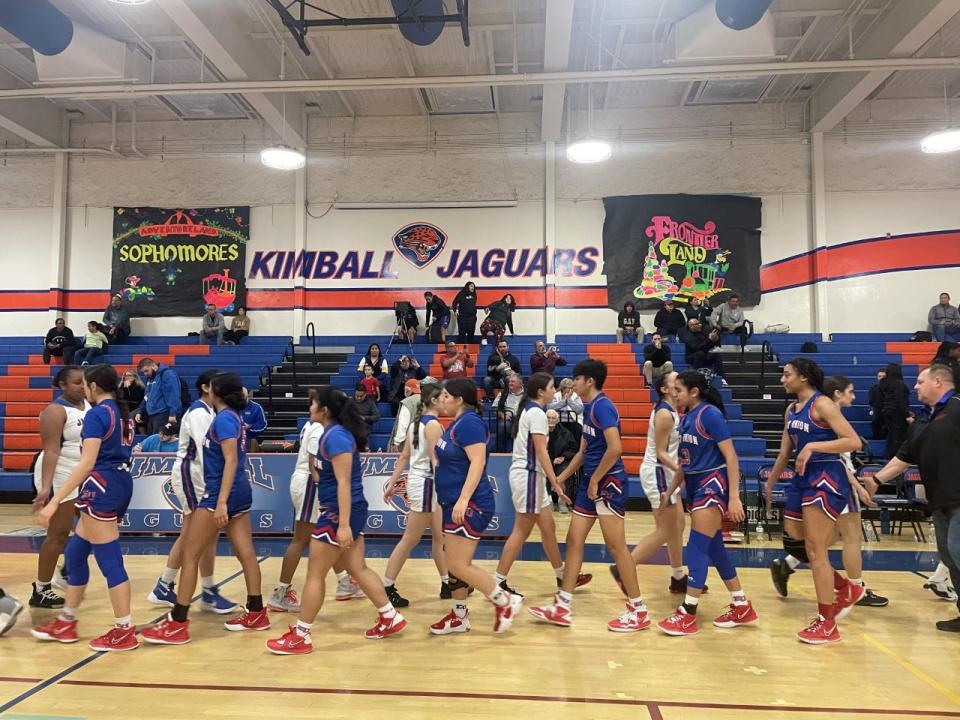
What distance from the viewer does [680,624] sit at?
4.12 m

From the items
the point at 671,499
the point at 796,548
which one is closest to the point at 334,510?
the point at 671,499

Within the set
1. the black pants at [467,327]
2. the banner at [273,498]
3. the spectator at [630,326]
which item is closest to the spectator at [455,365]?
the black pants at [467,327]

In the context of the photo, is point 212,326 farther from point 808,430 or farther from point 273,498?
point 808,430

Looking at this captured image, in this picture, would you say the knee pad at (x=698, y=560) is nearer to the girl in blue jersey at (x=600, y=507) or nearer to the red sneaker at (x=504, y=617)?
the girl in blue jersey at (x=600, y=507)

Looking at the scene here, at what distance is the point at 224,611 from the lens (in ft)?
14.9

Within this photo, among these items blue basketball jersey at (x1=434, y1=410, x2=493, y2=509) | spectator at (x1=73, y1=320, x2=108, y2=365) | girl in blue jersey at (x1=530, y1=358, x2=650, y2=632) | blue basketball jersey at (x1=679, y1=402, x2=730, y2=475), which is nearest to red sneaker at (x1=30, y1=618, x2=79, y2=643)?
blue basketball jersey at (x1=434, y1=410, x2=493, y2=509)

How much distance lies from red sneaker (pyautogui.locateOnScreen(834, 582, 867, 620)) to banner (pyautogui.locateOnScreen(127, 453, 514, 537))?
3.59 meters

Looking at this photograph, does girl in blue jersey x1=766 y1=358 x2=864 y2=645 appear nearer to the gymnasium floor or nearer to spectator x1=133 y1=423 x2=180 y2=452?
the gymnasium floor

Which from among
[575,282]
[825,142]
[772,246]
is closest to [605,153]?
[575,282]

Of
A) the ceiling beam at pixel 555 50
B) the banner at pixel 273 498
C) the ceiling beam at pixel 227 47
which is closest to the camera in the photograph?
the banner at pixel 273 498

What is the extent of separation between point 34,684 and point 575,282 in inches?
492

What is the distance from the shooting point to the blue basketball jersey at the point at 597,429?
4.32 metres

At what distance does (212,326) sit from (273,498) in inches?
319

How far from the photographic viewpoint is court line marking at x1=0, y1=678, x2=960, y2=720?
3.11m
